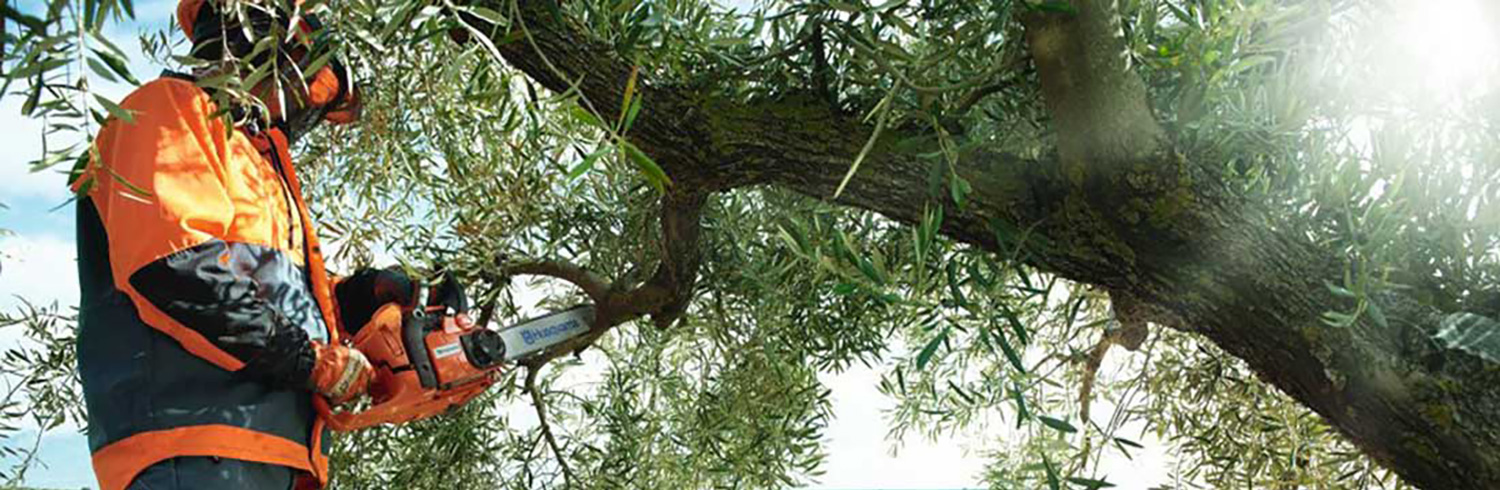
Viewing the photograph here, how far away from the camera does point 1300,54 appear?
1981 mm

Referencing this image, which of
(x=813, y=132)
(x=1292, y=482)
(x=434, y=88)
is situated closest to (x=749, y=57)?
(x=813, y=132)

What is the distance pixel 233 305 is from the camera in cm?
226

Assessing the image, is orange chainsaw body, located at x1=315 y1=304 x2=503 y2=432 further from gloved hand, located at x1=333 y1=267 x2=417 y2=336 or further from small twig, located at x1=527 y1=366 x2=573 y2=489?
small twig, located at x1=527 y1=366 x2=573 y2=489

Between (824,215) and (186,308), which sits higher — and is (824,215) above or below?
above

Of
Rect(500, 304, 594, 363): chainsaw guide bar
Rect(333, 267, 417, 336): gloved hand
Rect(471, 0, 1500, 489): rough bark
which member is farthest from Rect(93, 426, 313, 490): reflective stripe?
Rect(471, 0, 1500, 489): rough bark

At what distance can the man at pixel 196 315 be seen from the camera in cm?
224

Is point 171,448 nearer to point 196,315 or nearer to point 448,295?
point 196,315

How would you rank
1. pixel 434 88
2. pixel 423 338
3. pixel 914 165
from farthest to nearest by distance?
pixel 423 338
pixel 914 165
pixel 434 88

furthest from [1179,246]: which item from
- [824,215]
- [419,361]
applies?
[419,361]

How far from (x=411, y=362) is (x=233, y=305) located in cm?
50

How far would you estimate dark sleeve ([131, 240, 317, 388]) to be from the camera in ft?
7.29

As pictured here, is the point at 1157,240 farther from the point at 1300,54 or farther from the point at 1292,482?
the point at 1292,482

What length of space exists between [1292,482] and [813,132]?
152 centimetres

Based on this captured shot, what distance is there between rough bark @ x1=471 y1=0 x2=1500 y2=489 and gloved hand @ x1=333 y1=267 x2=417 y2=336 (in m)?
0.76
